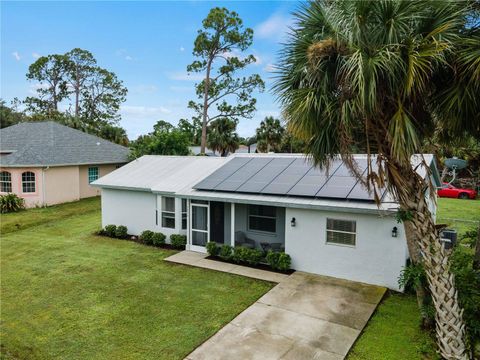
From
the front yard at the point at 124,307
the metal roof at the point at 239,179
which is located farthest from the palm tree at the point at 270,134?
the front yard at the point at 124,307

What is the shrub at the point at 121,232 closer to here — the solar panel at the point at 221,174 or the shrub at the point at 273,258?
the solar panel at the point at 221,174

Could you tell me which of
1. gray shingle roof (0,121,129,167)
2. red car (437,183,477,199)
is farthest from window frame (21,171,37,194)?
red car (437,183,477,199)

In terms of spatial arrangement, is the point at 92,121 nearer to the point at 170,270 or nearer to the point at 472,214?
the point at 170,270

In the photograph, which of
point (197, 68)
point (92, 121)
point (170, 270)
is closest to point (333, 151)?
point (170, 270)

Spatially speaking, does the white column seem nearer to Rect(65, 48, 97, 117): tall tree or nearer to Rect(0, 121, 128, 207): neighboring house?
Rect(0, 121, 128, 207): neighboring house

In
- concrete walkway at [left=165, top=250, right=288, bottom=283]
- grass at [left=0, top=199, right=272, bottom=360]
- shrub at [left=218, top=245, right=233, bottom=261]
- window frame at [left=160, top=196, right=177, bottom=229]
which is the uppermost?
window frame at [left=160, top=196, right=177, bottom=229]

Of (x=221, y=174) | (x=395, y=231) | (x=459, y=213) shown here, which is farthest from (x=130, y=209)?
(x=459, y=213)
